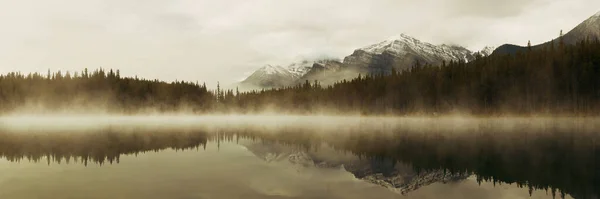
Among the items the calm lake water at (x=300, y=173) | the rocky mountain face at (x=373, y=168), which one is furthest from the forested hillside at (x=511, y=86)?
the rocky mountain face at (x=373, y=168)

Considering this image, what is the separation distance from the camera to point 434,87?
15262 centimetres

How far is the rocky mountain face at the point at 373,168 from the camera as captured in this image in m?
20.7

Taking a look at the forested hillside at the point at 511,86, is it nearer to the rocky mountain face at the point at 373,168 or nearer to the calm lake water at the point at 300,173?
the calm lake water at the point at 300,173

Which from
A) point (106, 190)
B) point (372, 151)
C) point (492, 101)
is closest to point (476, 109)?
point (492, 101)

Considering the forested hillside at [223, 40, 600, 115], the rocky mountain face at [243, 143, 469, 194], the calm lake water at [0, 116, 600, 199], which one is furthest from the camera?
the forested hillside at [223, 40, 600, 115]

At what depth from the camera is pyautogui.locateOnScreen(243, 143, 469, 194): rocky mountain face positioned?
20.7m

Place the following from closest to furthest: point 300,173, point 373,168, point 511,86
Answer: point 300,173 < point 373,168 < point 511,86

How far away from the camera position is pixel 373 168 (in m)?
25.6

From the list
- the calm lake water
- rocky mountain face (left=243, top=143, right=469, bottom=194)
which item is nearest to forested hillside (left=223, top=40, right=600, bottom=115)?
the calm lake water

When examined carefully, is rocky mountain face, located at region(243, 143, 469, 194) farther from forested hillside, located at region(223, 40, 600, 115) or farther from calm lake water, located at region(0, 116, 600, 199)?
forested hillside, located at region(223, 40, 600, 115)

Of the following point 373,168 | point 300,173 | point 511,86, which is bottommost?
point 373,168

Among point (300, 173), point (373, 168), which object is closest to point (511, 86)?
point (373, 168)

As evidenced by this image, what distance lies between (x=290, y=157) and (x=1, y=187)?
16964 mm

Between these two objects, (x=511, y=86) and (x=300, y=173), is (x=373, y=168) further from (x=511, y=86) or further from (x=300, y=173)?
(x=511, y=86)
